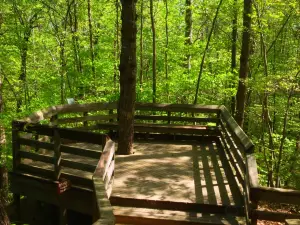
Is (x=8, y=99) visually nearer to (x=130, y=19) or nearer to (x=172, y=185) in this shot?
(x=130, y=19)

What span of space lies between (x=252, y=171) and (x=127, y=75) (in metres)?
4.54

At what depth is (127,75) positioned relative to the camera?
846cm

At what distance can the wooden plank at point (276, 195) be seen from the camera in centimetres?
436

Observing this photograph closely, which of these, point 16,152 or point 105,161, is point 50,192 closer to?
point 16,152

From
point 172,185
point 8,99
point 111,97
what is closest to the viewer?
point 172,185

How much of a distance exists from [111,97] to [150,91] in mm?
1736

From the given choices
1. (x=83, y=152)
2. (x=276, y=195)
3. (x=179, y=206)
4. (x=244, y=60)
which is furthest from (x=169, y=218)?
(x=244, y=60)

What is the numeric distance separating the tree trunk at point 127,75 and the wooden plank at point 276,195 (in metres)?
4.82

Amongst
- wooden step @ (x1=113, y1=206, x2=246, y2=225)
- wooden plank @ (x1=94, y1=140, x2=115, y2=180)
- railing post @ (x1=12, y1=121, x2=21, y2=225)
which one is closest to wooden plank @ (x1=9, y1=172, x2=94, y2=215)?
railing post @ (x1=12, y1=121, x2=21, y2=225)

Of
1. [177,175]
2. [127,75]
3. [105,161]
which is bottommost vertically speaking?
[177,175]

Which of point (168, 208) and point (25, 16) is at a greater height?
point (25, 16)

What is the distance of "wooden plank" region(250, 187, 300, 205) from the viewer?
4363 mm

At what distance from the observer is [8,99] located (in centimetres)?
1911

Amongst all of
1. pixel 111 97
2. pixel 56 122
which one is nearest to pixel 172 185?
pixel 56 122
